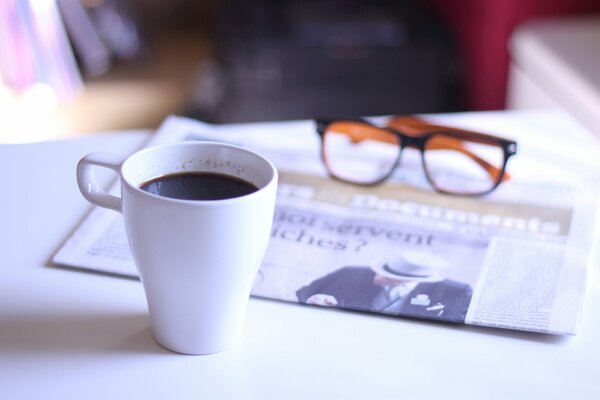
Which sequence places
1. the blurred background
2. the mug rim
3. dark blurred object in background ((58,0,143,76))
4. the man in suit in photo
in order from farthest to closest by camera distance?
1. dark blurred object in background ((58,0,143,76))
2. the blurred background
3. the man in suit in photo
4. the mug rim

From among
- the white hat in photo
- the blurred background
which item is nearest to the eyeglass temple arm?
the white hat in photo

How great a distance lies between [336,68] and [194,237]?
138cm

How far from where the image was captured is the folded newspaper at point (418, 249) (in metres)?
0.53

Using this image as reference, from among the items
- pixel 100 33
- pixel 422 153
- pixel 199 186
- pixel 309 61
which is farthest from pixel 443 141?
pixel 100 33

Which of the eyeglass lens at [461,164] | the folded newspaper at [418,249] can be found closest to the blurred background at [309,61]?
the eyeglass lens at [461,164]

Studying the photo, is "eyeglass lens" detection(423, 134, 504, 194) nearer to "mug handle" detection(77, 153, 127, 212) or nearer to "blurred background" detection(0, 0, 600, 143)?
"mug handle" detection(77, 153, 127, 212)

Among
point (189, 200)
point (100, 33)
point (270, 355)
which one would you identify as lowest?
point (100, 33)

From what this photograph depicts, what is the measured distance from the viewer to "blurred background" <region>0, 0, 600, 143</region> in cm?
172

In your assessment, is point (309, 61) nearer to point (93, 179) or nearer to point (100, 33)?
point (100, 33)

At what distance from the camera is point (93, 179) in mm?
480

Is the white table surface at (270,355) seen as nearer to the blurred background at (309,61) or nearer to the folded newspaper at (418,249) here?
the folded newspaper at (418,249)

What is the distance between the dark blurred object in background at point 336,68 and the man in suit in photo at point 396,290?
3.95 ft

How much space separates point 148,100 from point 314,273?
5.55ft

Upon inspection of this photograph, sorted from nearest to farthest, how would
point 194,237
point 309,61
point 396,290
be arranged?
point 194,237 < point 396,290 < point 309,61
